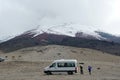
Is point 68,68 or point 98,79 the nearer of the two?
point 98,79

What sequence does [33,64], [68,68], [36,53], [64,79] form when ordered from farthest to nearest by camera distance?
1. [36,53]
2. [33,64]
3. [68,68]
4. [64,79]

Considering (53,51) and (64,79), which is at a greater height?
(53,51)

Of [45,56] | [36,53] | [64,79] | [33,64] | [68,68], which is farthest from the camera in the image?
[36,53]

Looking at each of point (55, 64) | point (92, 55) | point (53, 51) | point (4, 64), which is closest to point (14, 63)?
Result: point (4, 64)

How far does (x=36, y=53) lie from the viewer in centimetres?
13375

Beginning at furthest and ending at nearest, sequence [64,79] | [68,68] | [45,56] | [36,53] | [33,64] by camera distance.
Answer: [36,53]
[45,56]
[33,64]
[68,68]
[64,79]

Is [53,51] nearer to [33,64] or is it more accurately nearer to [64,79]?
[33,64]

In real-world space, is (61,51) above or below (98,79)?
above

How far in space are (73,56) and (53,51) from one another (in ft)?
26.7

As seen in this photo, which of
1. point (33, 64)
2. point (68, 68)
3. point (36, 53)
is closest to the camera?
point (68, 68)

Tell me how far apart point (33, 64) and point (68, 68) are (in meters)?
27.9

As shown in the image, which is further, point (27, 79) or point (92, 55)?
point (92, 55)

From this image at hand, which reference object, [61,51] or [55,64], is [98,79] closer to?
[55,64]

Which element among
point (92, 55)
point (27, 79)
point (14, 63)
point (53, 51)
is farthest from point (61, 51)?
point (27, 79)
